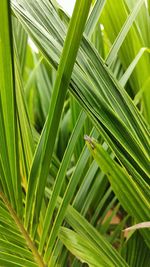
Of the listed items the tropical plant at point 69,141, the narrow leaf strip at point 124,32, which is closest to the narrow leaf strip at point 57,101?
the tropical plant at point 69,141

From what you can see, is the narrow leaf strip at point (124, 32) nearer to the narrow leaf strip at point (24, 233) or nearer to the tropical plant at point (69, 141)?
the tropical plant at point (69, 141)

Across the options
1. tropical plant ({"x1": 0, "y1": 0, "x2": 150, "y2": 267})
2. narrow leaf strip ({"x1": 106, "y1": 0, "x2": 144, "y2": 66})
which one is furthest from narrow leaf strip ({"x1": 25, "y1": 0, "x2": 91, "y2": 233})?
narrow leaf strip ({"x1": 106, "y1": 0, "x2": 144, "y2": 66})

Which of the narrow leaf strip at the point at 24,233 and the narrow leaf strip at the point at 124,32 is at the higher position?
the narrow leaf strip at the point at 124,32

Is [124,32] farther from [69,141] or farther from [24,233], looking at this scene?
[24,233]

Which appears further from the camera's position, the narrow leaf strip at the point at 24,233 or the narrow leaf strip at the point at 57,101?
the narrow leaf strip at the point at 24,233

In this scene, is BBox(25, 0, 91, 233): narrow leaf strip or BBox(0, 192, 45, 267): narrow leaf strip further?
BBox(0, 192, 45, 267): narrow leaf strip

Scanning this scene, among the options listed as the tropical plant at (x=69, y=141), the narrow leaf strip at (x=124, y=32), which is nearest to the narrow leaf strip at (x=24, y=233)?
the tropical plant at (x=69, y=141)

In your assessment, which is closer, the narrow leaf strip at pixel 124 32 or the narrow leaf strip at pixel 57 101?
the narrow leaf strip at pixel 57 101

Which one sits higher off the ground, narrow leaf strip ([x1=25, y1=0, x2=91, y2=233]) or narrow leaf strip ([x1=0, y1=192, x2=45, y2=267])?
narrow leaf strip ([x1=25, y1=0, x2=91, y2=233])

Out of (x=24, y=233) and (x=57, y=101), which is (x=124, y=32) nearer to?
(x=57, y=101)

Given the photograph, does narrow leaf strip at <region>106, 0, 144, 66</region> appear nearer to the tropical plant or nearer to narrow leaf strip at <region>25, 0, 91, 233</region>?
the tropical plant

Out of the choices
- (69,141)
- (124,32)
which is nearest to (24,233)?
(69,141)
